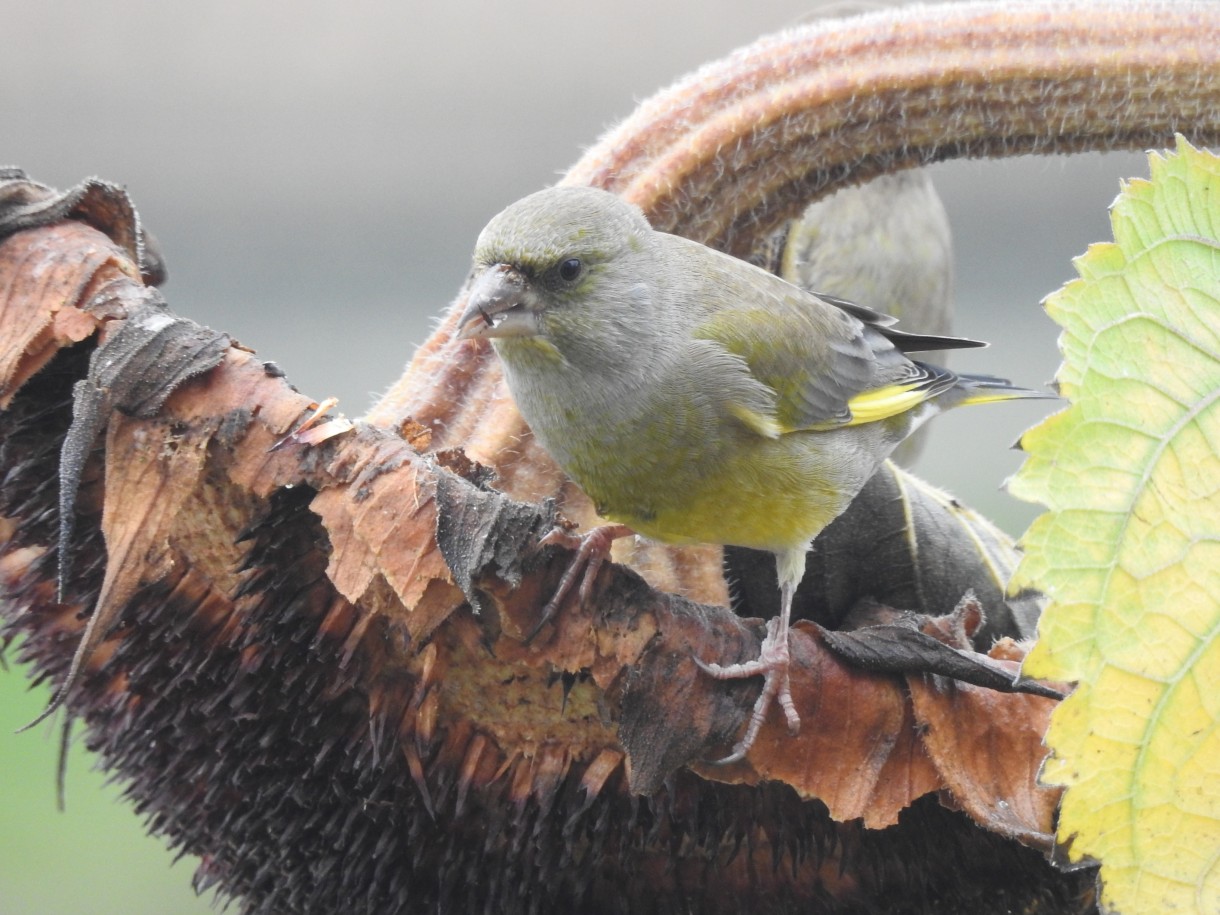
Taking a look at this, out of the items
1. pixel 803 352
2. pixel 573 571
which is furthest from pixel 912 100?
pixel 573 571

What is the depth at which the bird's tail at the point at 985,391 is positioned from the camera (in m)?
2.94

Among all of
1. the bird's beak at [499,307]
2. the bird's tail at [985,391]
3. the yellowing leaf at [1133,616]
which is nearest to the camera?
the yellowing leaf at [1133,616]

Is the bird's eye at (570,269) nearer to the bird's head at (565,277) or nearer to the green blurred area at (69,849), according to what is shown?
the bird's head at (565,277)

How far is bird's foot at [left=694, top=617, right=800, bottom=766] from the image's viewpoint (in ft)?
4.74

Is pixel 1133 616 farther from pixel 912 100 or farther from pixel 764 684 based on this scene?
pixel 912 100

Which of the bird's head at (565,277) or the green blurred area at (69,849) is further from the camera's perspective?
the green blurred area at (69,849)

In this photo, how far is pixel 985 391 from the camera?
2.98 metres

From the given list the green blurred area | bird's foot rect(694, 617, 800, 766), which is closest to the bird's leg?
bird's foot rect(694, 617, 800, 766)

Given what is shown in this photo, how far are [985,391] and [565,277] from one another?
4.18 ft

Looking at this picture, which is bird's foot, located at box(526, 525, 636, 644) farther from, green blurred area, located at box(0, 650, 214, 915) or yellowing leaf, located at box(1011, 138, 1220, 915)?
green blurred area, located at box(0, 650, 214, 915)

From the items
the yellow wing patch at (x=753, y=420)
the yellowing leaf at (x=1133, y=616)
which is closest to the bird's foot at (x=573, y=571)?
the yellowing leaf at (x=1133, y=616)

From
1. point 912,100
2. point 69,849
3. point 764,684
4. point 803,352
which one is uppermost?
point 912,100

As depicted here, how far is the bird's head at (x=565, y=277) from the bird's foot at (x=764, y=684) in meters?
0.71

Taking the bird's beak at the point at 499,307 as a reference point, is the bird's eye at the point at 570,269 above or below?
above
